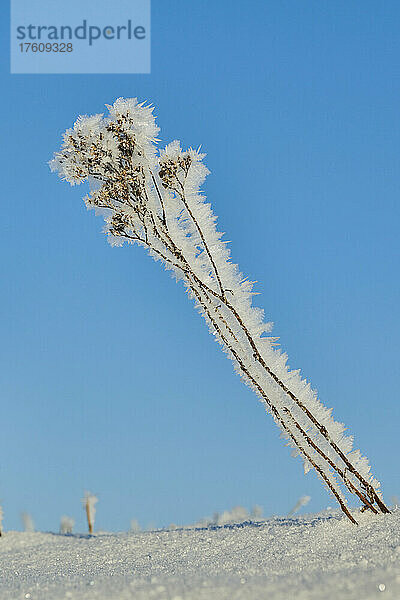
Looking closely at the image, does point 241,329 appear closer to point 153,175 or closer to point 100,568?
point 153,175

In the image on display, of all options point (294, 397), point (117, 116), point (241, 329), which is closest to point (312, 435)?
point (294, 397)

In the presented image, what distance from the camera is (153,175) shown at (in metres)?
5.35

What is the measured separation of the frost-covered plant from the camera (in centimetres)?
528

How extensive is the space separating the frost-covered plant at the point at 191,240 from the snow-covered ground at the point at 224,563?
0.68 metres

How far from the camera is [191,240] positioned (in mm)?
5367

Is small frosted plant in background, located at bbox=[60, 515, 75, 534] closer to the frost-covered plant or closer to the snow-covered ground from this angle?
the snow-covered ground

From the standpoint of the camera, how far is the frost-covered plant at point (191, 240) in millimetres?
5281

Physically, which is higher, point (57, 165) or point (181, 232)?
point (57, 165)

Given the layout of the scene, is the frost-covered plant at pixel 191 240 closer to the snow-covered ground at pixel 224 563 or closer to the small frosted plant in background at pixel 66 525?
the snow-covered ground at pixel 224 563

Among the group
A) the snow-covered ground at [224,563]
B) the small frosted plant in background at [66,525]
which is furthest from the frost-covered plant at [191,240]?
the small frosted plant in background at [66,525]

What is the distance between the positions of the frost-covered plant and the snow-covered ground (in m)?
0.68

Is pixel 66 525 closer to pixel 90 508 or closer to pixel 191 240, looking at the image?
pixel 90 508

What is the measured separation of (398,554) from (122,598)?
75.6 inches

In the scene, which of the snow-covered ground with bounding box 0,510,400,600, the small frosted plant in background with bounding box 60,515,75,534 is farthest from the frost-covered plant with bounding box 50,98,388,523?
the small frosted plant in background with bounding box 60,515,75,534
